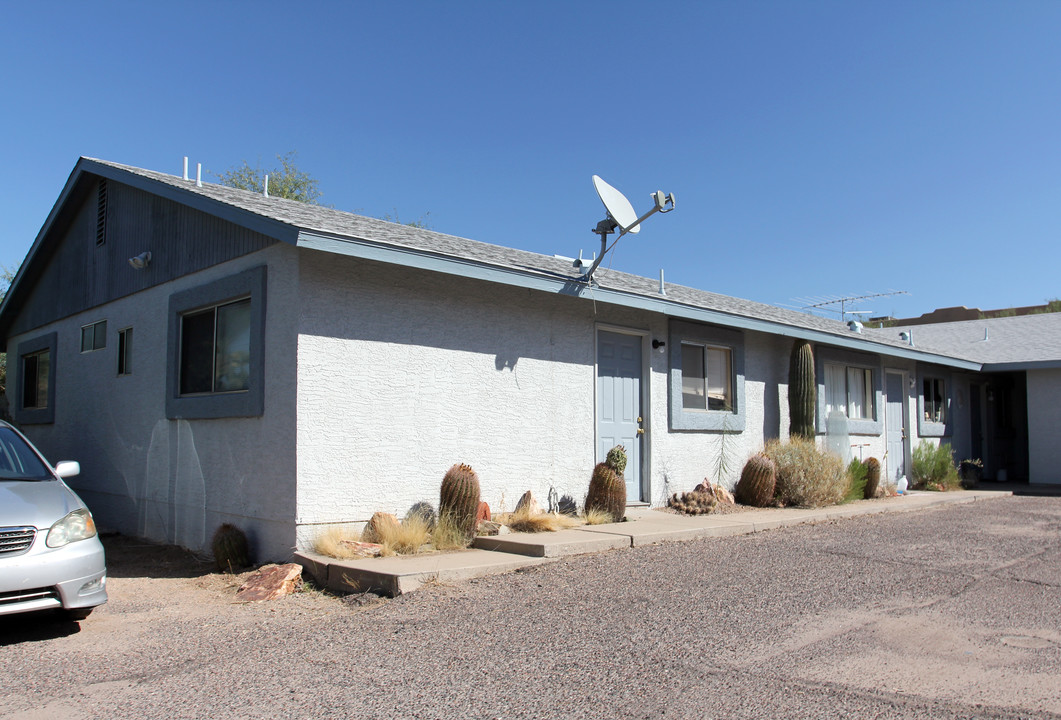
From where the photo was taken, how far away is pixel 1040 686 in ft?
13.8

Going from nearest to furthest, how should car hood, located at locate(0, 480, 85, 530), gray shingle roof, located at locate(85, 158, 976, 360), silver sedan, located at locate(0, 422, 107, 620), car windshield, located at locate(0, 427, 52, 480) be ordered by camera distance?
silver sedan, located at locate(0, 422, 107, 620) < car hood, located at locate(0, 480, 85, 530) < car windshield, located at locate(0, 427, 52, 480) < gray shingle roof, located at locate(85, 158, 976, 360)

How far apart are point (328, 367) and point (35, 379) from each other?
9.33 metres

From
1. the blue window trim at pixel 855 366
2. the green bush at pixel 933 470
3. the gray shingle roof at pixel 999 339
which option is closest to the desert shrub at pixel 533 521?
the blue window trim at pixel 855 366

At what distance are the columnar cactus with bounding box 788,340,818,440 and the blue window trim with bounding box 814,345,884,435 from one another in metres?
0.57

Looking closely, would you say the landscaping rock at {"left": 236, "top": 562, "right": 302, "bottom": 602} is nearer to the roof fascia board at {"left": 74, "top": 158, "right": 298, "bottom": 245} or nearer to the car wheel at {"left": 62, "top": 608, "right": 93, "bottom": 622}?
the car wheel at {"left": 62, "top": 608, "right": 93, "bottom": 622}

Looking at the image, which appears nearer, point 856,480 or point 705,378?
point 705,378

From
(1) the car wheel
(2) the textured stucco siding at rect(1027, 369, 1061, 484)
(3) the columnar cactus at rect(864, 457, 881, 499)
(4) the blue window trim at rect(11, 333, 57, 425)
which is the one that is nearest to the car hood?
(1) the car wheel

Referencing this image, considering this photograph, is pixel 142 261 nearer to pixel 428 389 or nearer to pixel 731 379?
pixel 428 389

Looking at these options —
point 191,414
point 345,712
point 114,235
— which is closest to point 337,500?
point 191,414

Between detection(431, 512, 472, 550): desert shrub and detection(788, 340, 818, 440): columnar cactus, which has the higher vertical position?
detection(788, 340, 818, 440): columnar cactus

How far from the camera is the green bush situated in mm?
16750

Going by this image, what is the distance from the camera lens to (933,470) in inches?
660

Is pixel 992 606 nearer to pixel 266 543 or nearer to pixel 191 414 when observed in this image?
pixel 266 543

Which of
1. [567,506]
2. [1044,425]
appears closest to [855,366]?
[1044,425]
